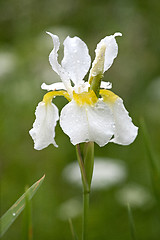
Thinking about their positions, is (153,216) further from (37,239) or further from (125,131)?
(125,131)

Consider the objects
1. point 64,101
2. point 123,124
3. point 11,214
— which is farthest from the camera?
point 64,101

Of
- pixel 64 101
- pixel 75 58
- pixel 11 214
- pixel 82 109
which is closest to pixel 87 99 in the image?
pixel 82 109

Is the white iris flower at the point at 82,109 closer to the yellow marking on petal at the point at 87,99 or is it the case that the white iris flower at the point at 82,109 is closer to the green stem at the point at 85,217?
the yellow marking on petal at the point at 87,99

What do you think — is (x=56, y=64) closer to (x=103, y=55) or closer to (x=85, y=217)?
(x=103, y=55)

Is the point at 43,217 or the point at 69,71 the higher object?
the point at 69,71

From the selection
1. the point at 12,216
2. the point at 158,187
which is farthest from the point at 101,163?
the point at 12,216

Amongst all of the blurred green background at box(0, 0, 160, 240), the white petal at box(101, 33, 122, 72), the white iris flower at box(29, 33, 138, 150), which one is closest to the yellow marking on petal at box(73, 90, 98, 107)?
the white iris flower at box(29, 33, 138, 150)

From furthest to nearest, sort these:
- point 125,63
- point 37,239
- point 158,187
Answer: point 125,63 → point 37,239 → point 158,187

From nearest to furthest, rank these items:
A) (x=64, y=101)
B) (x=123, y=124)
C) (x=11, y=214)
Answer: (x=11, y=214) → (x=123, y=124) → (x=64, y=101)
